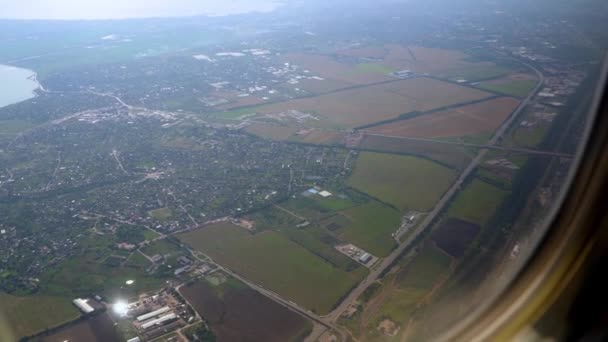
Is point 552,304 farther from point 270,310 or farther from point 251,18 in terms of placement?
point 251,18

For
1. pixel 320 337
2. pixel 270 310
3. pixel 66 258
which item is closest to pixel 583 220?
pixel 320 337

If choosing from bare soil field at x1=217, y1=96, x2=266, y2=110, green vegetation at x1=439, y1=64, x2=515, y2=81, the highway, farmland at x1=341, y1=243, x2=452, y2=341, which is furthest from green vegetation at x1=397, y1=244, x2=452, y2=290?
green vegetation at x1=439, y1=64, x2=515, y2=81

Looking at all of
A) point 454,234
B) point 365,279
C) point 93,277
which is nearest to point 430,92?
point 454,234

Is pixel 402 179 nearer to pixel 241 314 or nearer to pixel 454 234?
pixel 454 234

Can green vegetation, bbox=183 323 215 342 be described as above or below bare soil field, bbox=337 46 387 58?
below

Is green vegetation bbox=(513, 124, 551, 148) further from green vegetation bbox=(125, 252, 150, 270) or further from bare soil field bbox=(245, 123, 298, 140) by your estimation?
green vegetation bbox=(125, 252, 150, 270)
